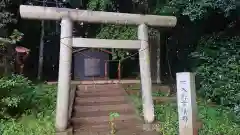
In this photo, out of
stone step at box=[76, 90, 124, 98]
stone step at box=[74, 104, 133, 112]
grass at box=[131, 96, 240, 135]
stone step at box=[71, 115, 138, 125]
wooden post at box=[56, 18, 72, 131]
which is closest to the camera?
wooden post at box=[56, 18, 72, 131]

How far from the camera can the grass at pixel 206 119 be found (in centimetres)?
675

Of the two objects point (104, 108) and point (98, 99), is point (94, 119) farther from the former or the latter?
point (98, 99)

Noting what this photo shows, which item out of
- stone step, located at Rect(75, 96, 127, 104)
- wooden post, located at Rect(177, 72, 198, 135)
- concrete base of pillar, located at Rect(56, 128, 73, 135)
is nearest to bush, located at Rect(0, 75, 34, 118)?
concrete base of pillar, located at Rect(56, 128, 73, 135)

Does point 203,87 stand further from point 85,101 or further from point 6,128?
point 6,128

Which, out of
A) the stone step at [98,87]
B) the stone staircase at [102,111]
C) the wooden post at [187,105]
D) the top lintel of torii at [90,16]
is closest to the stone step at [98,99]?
the stone staircase at [102,111]

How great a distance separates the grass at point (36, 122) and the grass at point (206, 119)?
254cm

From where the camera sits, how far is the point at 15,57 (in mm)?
10703

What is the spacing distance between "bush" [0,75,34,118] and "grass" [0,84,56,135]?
0.23m

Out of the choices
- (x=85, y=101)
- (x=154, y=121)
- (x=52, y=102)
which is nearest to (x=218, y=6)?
(x=154, y=121)

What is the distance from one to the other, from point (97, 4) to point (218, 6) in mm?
4471

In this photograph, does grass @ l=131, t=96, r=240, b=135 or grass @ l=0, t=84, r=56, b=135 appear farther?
grass @ l=131, t=96, r=240, b=135

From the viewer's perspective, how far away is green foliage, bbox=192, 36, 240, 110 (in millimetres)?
8148

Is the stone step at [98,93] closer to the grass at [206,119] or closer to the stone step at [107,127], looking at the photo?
the grass at [206,119]

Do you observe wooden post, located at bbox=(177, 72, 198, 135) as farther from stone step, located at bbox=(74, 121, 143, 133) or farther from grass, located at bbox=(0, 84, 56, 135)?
grass, located at bbox=(0, 84, 56, 135)
